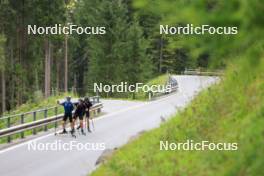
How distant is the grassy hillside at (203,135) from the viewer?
885cm

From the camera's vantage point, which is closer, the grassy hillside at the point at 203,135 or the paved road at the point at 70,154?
the grassy hillside at the point at 203,135

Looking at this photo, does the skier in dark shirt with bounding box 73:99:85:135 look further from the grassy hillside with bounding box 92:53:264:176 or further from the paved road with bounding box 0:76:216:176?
the grassy hillside with bounding box 92:53:264:176

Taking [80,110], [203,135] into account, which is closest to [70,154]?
[80,110]

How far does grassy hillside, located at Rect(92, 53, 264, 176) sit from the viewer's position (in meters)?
8.85

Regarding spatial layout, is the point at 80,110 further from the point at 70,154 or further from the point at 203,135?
the point at 203,135

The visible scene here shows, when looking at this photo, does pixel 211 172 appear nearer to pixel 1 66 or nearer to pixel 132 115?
pixel 132 115

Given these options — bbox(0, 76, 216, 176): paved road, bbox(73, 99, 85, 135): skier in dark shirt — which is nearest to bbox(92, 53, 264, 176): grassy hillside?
bbox(0, 76, 216, 176): paved road

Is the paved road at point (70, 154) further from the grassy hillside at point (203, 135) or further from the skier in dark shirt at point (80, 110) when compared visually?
the grassy hillside at point (203, 135)

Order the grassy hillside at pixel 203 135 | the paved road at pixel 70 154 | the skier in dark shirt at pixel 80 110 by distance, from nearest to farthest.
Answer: the grassy hillside at pixel 203 135
the paved road at pixel 70 154
the skier in dark shirt at pixel 80 110

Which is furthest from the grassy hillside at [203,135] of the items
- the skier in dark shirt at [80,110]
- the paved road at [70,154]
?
the skier in dark shirt at [80,110]

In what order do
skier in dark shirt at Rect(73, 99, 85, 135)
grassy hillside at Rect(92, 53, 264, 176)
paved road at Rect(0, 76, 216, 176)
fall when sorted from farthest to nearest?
skier in dark shirt at Rect(73, 99, 85, 135) < paved road at Rect(0, 76, 216, 176) < grassy hillside at Rect(92, 53, 264, 176)

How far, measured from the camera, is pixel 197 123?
500 inches

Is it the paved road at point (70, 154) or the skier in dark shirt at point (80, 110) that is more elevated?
the skier in dark shirt at point (80, 110)

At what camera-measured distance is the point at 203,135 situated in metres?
11.4
